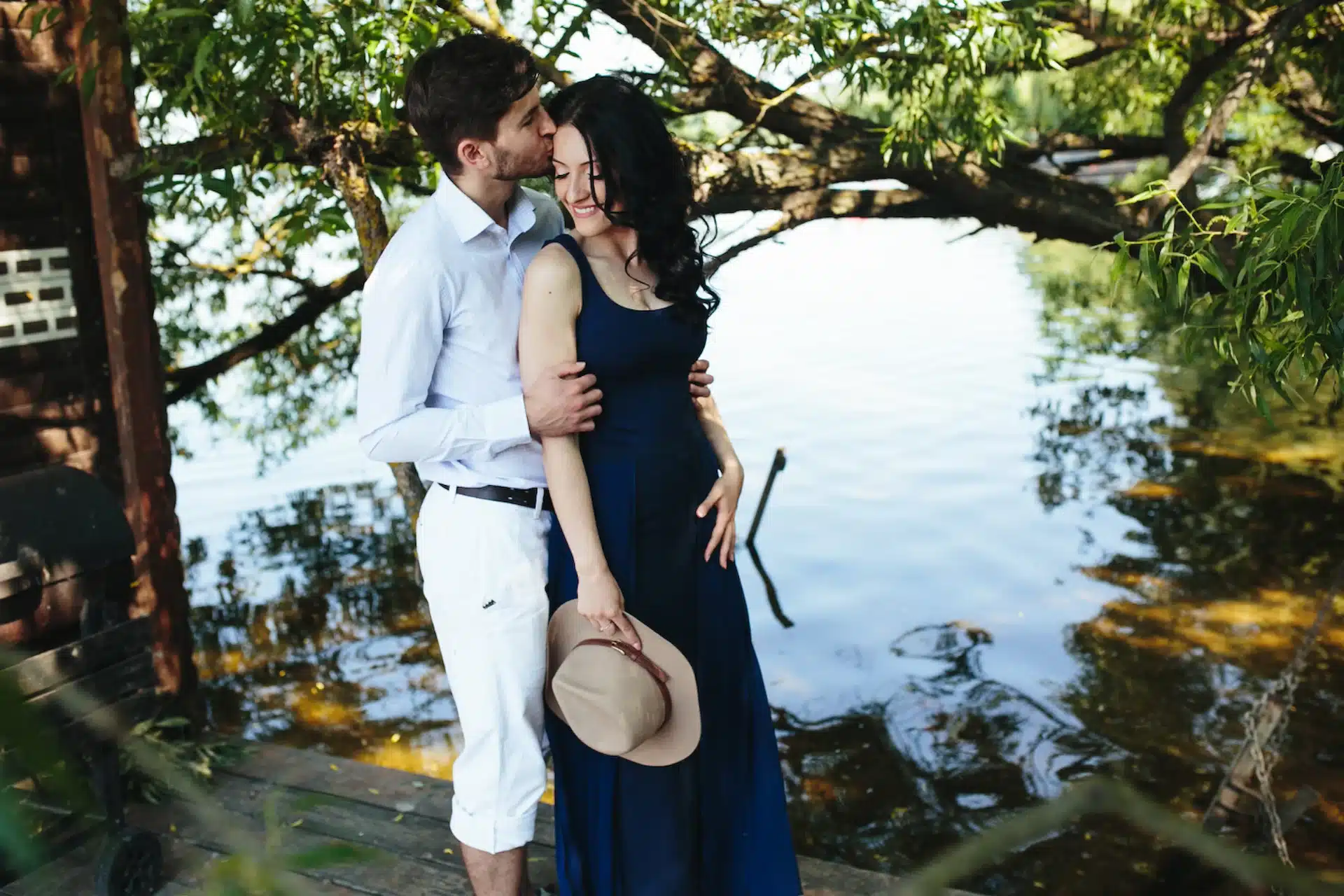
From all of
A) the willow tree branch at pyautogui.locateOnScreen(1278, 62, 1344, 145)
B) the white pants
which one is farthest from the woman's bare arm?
the willow tree branch at pyautogui.locateOnScreen(1278, 62, 1344, 145)

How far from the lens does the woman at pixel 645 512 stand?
2.04 meters

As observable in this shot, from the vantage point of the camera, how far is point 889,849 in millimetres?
4379

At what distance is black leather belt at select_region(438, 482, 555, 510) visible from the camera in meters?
2.17

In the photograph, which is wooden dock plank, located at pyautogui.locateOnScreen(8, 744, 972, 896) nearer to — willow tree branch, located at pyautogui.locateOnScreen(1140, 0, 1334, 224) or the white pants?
the white pants

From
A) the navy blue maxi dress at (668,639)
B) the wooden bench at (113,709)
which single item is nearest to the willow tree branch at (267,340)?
the wooden bench at (113,709)

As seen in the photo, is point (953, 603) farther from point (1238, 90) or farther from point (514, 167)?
point (514, 167)

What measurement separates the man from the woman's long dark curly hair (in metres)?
0.17

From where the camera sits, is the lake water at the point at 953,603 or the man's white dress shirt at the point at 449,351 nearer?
the man's white dress shirt at the point at 449,351

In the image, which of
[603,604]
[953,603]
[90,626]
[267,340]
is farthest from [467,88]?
[953,603]

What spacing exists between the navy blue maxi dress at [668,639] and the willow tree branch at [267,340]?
157 inches

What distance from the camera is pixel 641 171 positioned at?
6.59 feet

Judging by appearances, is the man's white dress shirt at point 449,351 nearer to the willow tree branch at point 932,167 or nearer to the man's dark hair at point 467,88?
the man's dark hair at point 467,88

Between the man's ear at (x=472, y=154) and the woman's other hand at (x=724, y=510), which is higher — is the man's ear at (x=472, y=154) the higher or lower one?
the higher one

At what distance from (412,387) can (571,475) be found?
30 centimetres
